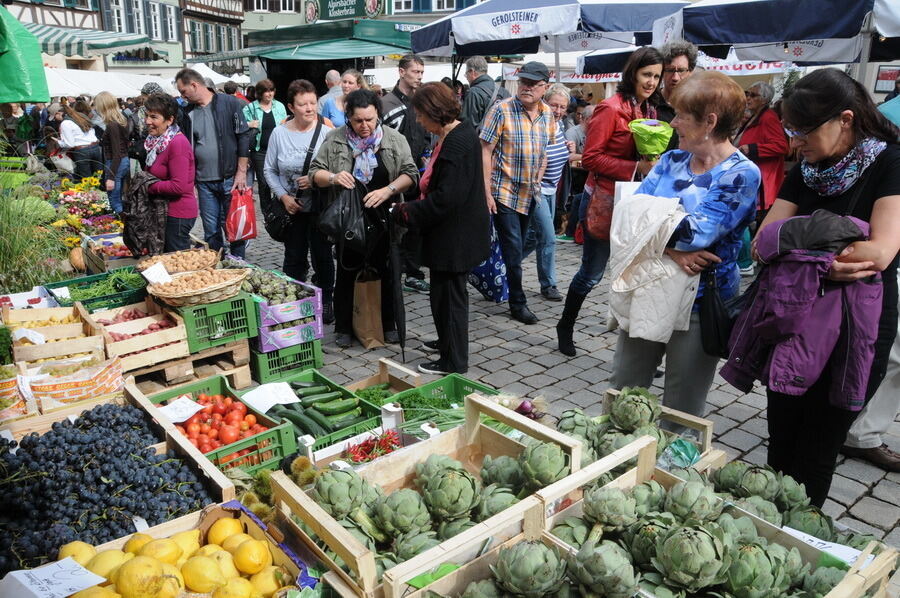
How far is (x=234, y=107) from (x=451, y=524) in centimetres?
552

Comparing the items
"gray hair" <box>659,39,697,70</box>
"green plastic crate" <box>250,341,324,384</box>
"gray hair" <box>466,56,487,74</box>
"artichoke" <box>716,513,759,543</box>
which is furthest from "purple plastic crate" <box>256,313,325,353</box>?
"gray hair" <box>466,56,487,74</box>

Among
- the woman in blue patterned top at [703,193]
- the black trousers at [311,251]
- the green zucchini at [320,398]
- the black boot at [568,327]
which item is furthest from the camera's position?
the black trousers at [311,251]

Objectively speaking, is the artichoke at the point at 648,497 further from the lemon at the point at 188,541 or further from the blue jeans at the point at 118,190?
the blue jeans at the point at 118,190

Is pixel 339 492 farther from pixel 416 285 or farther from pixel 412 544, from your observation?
pixel 416 285

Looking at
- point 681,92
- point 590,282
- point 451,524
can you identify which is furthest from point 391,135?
point 451,524

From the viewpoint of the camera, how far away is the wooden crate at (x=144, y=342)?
3861 millimetres

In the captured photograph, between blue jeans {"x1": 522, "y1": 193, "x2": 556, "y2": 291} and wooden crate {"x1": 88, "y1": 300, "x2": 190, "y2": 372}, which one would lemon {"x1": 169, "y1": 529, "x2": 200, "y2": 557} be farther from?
blue jeans {"x1": 522, "y1": 193, "x2": 556, "y2": 291}

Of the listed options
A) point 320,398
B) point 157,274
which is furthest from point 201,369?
point 320,398

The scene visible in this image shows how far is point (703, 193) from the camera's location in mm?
2613

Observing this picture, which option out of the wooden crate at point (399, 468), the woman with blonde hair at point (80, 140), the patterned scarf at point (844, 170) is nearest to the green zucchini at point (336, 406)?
the wooden crate at point (399, 468)

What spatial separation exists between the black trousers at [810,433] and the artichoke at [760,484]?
0.47 m

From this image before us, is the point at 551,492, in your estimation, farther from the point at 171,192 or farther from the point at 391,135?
the point at 171,192

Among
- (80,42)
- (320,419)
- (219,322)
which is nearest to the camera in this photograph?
(320,419)

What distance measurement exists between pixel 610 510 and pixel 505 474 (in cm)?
42
